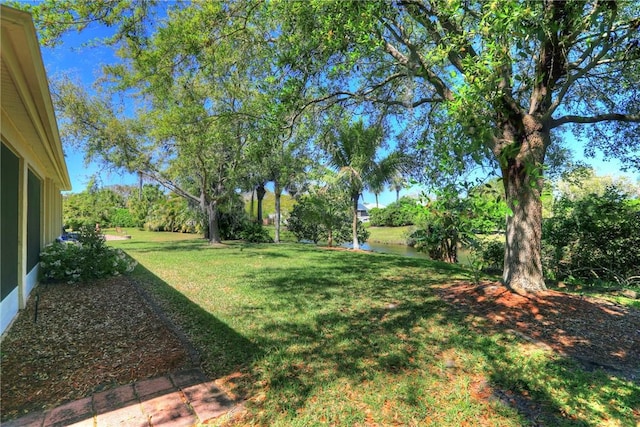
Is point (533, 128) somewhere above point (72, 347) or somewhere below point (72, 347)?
above

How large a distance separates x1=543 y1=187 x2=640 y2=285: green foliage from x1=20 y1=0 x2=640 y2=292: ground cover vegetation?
1437mm

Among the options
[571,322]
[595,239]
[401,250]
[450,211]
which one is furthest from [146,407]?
[401,250]

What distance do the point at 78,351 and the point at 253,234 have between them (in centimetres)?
1679

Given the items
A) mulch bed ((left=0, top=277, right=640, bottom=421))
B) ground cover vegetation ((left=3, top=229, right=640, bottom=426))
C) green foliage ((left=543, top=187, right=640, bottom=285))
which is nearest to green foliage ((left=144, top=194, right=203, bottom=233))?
mulch bed ((left=0, top=277, right=640, bottom=421))

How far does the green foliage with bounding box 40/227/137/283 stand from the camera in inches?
262

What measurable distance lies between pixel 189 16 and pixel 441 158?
6.12 meters

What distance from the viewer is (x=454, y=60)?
205 inches

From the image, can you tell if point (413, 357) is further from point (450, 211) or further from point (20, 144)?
point (20, 144)

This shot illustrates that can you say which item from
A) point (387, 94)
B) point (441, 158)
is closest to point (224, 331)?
point (441, 158)

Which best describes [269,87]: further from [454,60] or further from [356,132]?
[356,132]

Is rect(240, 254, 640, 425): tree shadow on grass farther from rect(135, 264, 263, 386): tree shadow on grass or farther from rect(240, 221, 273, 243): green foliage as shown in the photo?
rect(240, 221, 273, 243): green foliage

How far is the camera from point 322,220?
58.3ft

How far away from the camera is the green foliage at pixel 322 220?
666 inches

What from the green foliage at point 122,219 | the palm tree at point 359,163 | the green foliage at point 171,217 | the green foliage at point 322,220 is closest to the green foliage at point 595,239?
the palm tree at point 359,163
